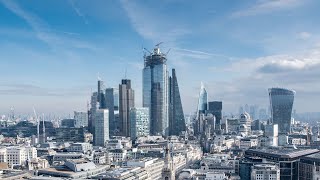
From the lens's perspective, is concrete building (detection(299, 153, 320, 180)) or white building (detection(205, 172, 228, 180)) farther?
concrete building (detection(299, 153, 320, 180))

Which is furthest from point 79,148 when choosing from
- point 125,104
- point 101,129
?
point 125,104

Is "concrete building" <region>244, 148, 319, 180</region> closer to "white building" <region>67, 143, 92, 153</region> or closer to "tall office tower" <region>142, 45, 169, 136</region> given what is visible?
"white building" <region>67, 143, 92, 153</region>

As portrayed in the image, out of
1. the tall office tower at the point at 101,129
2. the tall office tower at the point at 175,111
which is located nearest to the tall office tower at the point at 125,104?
the tall office tower at the point at 175,111

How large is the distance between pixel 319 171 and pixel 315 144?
176 ft

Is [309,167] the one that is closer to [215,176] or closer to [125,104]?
[215,176]

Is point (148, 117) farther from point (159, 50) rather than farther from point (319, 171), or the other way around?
point (319, 171)

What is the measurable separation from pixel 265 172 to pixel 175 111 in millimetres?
106607

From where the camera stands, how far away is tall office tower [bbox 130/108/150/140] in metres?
156

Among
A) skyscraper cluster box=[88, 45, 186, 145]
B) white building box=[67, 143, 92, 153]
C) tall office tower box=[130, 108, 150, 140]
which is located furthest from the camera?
skyscraper cluster box=[88, 45, 186, 145]

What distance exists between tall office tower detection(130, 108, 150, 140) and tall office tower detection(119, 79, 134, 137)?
110 inches

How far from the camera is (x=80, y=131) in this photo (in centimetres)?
15412

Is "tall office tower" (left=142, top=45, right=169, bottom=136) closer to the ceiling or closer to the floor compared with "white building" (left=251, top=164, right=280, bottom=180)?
closer to the ceiling

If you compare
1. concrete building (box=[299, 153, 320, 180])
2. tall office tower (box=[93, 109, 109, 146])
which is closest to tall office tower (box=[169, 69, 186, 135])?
tall office tower (box=[93, 109, 109, 146])

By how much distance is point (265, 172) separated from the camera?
68625 mm
